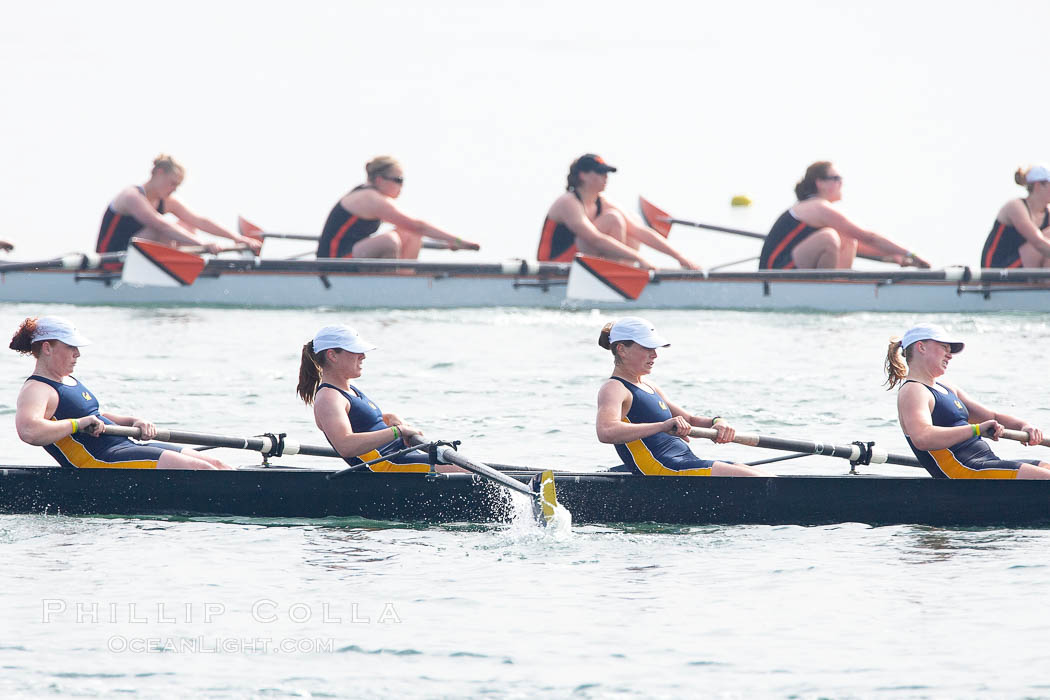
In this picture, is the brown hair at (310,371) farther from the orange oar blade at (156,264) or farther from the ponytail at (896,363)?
the orange oar blade at (156,264)

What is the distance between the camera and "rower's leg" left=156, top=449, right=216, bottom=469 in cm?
991

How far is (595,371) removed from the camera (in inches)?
675

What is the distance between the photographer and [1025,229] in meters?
18.8

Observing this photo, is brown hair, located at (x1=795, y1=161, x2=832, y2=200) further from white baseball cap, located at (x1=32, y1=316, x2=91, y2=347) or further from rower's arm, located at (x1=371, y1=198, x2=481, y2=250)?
white baseball cap, located at (x1=32, y1=316, x2=91, y2=347)

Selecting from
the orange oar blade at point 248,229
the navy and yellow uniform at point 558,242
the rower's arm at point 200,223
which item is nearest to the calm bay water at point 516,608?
the navy and yellow uniform at point 558,242

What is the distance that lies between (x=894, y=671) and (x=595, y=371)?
979cm

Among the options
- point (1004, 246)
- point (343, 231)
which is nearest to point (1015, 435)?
point (1004, 246)

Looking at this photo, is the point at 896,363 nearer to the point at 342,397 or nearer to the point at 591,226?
the point at 342,397

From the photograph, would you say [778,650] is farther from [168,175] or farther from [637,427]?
[168,175]

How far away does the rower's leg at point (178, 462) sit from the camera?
9.91 metres

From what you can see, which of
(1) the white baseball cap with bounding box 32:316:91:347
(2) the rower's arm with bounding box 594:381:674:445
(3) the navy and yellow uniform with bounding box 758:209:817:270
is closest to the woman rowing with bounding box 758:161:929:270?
(3) the navy and yellow uniform with bounding box 758:209:817:270

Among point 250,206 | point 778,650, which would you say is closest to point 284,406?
point 778,650

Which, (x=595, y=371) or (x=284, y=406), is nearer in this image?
(x=284, y=406)

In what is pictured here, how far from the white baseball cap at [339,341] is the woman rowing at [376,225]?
32.2 ft
